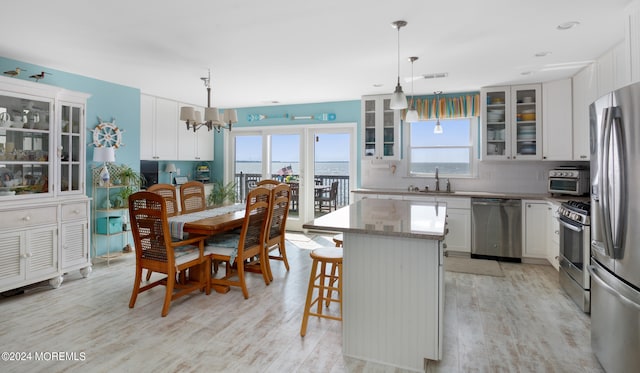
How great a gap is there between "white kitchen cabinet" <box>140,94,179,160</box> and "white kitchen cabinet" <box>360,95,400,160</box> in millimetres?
3186

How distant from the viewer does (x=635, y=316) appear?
1.95m

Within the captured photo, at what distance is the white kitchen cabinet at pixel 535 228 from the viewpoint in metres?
4.72

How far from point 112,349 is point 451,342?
2.42 metres

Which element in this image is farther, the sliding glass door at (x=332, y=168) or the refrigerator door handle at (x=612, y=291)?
the sliding glass door at (x=332, y=168)

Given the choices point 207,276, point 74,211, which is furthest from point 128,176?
point 207,276

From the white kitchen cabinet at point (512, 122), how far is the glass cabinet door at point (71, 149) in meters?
5.22

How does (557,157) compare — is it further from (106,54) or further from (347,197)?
(106,54)

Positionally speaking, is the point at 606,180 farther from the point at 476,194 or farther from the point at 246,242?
the point at 246,242

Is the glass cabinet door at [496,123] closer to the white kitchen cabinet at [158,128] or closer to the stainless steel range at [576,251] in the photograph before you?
the stainless steel range at [576,251]

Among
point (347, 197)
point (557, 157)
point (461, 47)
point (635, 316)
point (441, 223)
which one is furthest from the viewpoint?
point (347, 197)

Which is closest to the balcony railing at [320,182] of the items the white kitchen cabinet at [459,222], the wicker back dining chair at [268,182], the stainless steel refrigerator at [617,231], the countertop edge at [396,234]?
the wicker back dining chair at [268,182]

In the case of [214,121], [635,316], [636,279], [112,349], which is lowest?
[112,349]

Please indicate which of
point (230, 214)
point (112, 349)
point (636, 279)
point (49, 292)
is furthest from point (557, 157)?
point (49, 292)

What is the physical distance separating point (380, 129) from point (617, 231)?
12.9ft
